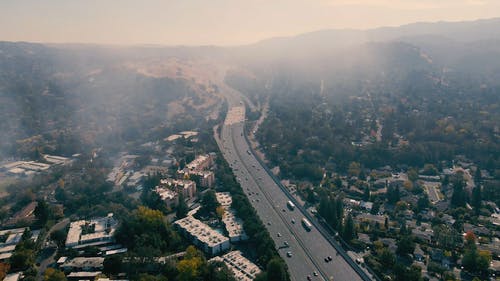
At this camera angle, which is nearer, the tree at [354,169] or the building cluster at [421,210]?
the building cluster at [421,210]

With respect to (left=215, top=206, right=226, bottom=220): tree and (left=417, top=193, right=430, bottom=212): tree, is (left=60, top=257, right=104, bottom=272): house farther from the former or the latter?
(left=417, top=193, right=430, bottom=212): tree

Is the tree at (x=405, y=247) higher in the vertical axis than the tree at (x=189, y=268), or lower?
lower

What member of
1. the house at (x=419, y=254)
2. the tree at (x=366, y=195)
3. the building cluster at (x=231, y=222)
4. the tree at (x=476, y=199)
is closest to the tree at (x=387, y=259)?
the house at (x=419, y=254)

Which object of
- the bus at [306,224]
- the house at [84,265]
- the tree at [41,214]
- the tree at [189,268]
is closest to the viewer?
the tree at [189,268]

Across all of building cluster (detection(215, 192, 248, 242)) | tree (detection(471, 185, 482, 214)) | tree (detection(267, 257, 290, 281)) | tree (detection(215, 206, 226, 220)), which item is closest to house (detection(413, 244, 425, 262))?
tree (detection(471, 185, 482, 214))

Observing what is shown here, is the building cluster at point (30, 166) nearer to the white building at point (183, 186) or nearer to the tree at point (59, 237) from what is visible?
the white building at point (183, 186)

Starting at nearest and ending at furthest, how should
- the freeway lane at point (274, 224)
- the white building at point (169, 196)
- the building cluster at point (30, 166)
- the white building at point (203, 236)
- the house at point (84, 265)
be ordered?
the house at point (84, 265) → the freeway lane at point (274, 224) → the white building at point (203, 236) → the white building at point (169, 196) → the building cluster at point (30, 166)

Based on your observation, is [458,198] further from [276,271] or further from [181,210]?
[181,210]

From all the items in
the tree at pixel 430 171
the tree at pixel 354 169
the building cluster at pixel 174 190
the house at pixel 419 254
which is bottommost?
the tree at pixel 430 171
